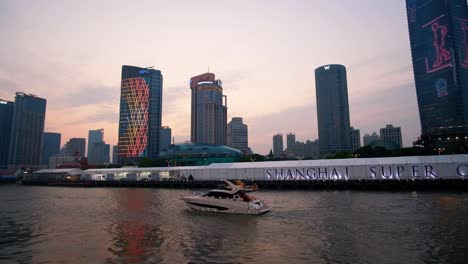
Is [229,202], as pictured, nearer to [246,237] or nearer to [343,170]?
[246,237]

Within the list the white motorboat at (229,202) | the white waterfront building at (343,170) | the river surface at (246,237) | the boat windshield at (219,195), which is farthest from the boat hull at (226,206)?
the white waterfront building at (343,170)

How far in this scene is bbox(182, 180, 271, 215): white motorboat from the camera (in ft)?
109

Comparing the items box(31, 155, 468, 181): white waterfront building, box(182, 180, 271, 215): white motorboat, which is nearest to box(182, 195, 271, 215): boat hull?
box(182, 180, 271, 215): white motorboat

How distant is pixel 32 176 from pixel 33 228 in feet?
445

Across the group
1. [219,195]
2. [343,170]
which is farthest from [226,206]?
[343,170]

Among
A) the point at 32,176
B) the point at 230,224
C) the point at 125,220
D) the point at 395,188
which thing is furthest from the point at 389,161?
the point at 32,176

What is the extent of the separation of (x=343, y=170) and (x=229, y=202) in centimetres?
4576

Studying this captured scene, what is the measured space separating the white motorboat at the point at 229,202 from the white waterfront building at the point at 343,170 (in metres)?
42.4

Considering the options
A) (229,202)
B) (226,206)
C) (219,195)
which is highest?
(219,195)

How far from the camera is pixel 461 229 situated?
22.9m

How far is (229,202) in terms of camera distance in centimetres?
3412

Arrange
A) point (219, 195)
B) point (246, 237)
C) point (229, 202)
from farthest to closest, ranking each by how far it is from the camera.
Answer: point (219, 195) → point (229, 202) → point (246, 237)

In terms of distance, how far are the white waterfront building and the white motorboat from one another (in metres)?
42.4

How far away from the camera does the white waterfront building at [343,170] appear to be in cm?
6250
